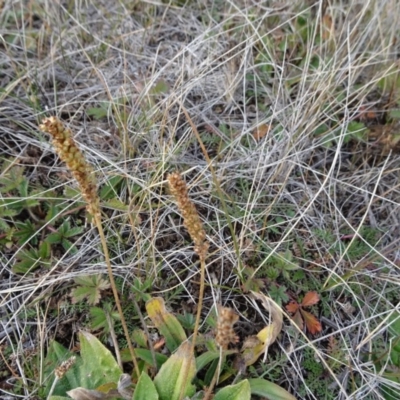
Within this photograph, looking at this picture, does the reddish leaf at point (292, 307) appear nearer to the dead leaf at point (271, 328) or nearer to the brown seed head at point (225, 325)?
the dead leaf at point (271, 328)

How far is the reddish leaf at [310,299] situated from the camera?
1.55 metres

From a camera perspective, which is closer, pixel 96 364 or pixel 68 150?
pixel 68 150

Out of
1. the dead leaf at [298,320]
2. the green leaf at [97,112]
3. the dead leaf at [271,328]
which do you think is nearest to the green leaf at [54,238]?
the green leaf at [97,112]

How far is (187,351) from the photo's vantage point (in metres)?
1.35

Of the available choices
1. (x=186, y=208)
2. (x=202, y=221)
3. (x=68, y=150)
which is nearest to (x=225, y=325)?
(x=186, y=208)

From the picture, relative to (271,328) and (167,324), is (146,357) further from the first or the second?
(271,328)

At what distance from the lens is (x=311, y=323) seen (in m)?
1.52

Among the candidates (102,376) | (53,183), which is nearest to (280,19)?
(53,183)

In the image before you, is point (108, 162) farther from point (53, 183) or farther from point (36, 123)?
point (36, 123)

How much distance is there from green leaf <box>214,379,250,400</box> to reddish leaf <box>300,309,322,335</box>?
313 mm

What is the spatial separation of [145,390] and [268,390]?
0.32 meters

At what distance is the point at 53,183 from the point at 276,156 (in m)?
0.78

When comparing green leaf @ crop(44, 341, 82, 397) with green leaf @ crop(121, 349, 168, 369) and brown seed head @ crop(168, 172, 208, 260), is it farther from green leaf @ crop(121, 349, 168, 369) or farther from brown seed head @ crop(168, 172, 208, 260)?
brown seed head @ crop(168, 172, 208, 260)

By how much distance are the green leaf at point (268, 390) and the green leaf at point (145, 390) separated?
0.27 metres
